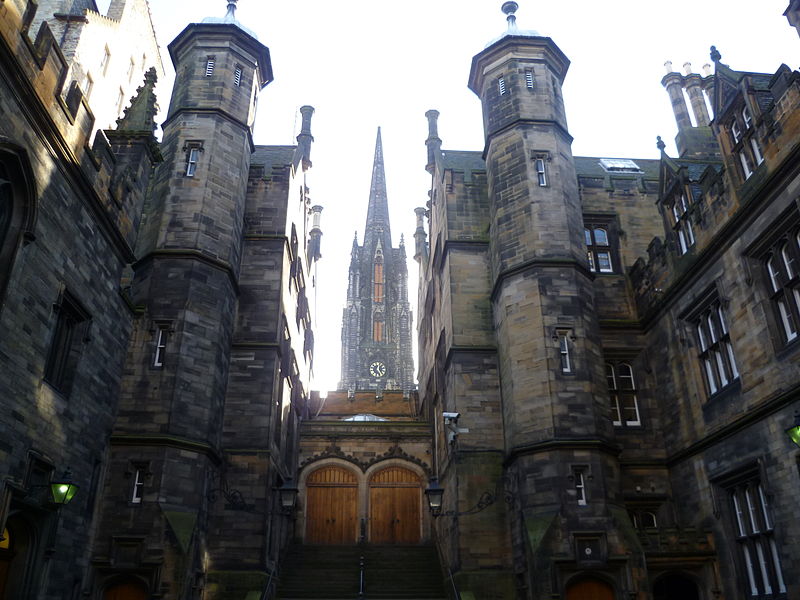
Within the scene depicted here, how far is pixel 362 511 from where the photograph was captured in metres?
23.9

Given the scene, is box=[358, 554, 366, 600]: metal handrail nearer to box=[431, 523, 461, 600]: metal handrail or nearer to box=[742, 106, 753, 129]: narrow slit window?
box=[431, 523, 461, 600]: metal handrail

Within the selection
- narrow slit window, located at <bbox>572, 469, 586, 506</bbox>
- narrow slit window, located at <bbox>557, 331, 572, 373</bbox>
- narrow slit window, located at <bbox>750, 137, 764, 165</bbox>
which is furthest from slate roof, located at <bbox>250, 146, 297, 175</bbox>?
narrow slit window, located at <bbox>750, 137, 764, 165</bbox>

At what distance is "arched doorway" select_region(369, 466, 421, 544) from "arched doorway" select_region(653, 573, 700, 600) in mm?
9996

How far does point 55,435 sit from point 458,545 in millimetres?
9721

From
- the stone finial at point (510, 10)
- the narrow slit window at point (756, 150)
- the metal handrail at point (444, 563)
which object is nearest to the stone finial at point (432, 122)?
the stone finial at point (510, 10)

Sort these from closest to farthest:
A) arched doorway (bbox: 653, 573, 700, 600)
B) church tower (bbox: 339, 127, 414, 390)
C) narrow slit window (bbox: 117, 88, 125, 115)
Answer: arched doorway (bbox: 653, 573, 700, 600), narrow slit window (bbox: 117, 88, 125, 115), church tower (bbox: 339, 127, 414, 390)

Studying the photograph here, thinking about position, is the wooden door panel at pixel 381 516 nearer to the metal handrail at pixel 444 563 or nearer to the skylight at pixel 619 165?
the metal handrail at pixel 444 563

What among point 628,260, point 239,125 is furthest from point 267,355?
point 628,260

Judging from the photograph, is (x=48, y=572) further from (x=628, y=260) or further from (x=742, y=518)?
(x=628, y=260)

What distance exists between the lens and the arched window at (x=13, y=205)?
10.1m

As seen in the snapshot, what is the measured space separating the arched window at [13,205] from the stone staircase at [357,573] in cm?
1188

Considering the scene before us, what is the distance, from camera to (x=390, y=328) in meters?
72.2

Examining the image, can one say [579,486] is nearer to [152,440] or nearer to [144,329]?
[152,440]

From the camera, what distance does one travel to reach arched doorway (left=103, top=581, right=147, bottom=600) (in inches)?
533
